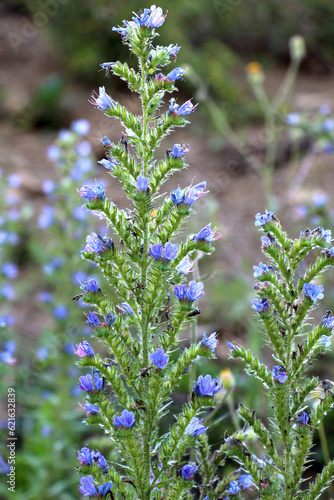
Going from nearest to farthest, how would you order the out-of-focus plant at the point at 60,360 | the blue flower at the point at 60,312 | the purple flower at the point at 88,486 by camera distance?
the purple flower at the point at 88,486 → the out-of-focus plant at the point at 60,360 → the blue flower at the point at 60,312

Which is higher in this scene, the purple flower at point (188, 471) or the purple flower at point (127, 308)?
the purple flower at point (127, 308)

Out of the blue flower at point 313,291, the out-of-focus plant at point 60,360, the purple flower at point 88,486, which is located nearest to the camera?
the purple flower at point 88,486

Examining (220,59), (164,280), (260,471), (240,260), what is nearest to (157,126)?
(164,280)

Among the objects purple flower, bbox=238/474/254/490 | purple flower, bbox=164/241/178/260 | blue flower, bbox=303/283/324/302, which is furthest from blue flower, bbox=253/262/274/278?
purple flower, bbox=238/474/254/490

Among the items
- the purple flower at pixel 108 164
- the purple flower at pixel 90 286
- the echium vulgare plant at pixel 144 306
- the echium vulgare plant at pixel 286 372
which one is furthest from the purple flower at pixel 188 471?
the purple flower at pixel 108 164

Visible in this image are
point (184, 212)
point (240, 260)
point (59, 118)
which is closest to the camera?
point (184, 212)

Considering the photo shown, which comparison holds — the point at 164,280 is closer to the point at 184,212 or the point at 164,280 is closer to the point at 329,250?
the point at 184,212

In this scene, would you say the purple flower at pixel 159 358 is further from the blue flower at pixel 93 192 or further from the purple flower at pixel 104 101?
the purple flower at pixel 104 101

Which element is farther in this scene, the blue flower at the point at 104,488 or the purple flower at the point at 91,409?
the purple flower at the point at 91,409
